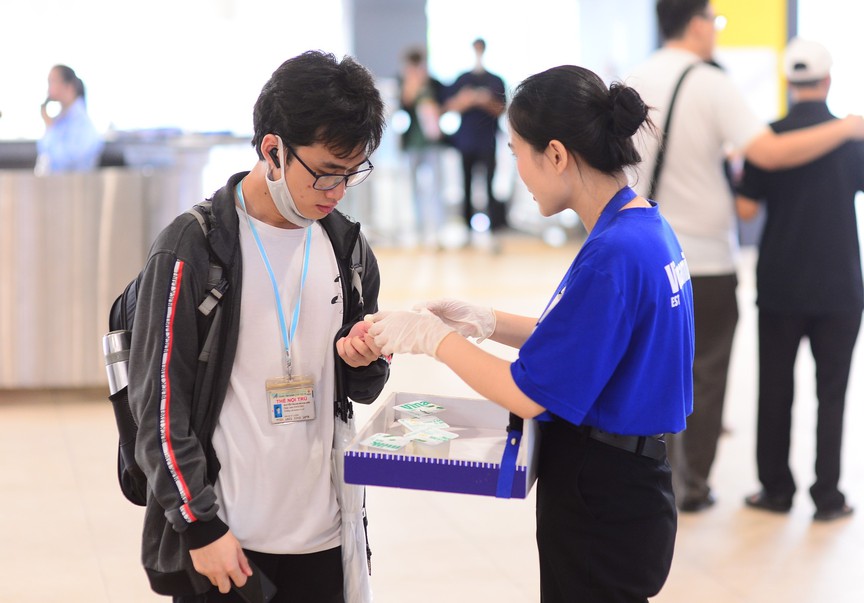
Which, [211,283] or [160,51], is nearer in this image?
[211,283]

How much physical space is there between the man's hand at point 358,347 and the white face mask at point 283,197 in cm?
21

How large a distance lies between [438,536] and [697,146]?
63.7 inches

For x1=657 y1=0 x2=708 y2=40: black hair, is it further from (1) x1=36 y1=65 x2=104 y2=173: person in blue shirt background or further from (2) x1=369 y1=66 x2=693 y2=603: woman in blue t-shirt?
(1) x1=36 y1=65 x2=104 y2=173: person in blue shirt background

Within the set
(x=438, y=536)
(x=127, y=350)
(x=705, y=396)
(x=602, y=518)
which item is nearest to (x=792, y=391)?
(x=705, y=396)

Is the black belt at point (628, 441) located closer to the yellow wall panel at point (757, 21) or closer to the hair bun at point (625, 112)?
the hair bun at point (625, 112)

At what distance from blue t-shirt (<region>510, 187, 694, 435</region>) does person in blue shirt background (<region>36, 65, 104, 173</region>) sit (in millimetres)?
5356

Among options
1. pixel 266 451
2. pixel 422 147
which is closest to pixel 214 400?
pixel 266 451

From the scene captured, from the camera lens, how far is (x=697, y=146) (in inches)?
137

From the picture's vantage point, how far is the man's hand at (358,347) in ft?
5.64

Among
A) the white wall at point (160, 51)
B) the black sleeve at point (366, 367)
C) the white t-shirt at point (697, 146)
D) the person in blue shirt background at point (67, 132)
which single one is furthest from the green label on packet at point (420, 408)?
the white wall at point (160, 51)

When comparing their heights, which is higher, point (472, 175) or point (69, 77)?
point (69, 77)

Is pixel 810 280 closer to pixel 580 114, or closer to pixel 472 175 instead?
pixel 580 114

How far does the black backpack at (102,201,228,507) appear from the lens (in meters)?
1.65

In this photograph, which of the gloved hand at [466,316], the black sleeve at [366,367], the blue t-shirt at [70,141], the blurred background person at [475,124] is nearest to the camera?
the black sleeve at [366,367]
